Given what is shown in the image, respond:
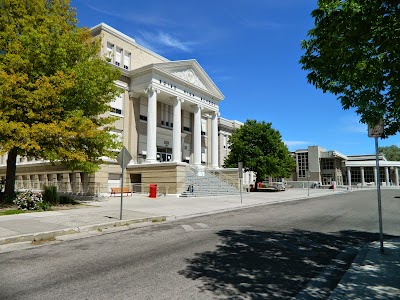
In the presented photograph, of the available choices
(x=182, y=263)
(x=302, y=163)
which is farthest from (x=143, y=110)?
(x=302, y=163)

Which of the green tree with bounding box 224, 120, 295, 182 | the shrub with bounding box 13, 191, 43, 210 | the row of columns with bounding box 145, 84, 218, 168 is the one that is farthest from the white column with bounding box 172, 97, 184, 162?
the shrub with bounding box 13, 191, 43, 210

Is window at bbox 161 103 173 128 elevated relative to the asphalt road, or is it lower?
elevated

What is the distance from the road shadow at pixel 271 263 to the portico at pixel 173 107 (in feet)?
73.9

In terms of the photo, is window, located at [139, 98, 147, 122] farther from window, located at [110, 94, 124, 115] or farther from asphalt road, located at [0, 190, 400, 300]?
asphalt road, located at [0, 190, 400, 300]

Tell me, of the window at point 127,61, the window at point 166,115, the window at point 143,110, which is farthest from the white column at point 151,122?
the window at point 166,115

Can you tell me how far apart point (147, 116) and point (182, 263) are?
89.8ft

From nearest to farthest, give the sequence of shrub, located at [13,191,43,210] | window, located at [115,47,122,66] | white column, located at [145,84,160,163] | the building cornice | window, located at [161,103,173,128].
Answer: shrub, located at [13,191,43,210], white column, located at [145,84,160,163], the building cornice, window, located at [115,47,122,66], window, located at [161,103,173,128]

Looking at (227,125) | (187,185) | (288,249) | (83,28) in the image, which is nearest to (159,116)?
(187,185)

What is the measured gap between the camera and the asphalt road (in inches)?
172

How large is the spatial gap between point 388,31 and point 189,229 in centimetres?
748

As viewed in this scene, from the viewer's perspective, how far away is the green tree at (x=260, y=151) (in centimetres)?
3628

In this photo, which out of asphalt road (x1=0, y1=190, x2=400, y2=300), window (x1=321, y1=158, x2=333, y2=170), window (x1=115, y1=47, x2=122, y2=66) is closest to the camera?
asphalt road (x1=0, y1=190, x2=400, y2=300)

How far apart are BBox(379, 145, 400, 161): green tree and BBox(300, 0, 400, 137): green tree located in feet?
461

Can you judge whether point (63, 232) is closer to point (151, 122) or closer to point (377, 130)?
point (377, 130)
